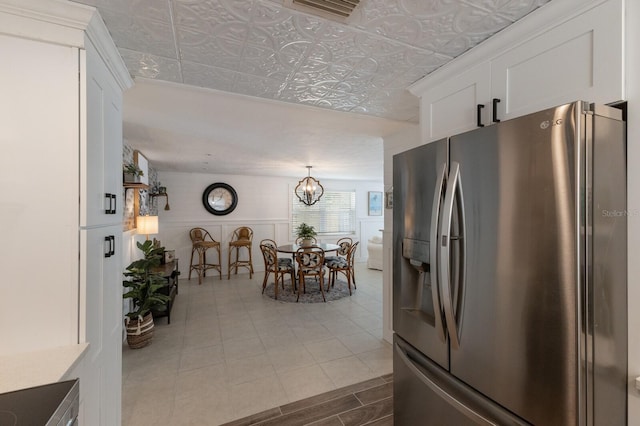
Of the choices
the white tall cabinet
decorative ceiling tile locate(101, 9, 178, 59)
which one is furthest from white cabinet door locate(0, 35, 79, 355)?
decorative ceiling tile locate(101, 9, 178, 59)

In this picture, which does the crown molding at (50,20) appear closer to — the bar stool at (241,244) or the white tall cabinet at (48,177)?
the white tall cabinet at (48,177)

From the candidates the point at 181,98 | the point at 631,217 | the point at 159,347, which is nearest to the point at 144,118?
the point at 181,98

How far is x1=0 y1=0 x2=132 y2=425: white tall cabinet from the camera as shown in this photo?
3.32ft

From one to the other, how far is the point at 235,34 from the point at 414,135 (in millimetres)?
1927

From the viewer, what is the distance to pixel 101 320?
129 cm

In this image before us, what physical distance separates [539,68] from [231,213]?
20.2ft

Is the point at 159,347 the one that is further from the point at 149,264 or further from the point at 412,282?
the point at 412,282

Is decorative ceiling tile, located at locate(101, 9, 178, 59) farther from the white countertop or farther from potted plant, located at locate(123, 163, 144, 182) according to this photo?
potted plant, located at locate(123, 163, 144, 182)

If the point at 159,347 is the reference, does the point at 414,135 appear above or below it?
above

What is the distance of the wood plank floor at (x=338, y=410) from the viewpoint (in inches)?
74.0

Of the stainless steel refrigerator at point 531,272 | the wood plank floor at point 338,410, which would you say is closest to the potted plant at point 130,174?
the wood plank floor at point 338,410

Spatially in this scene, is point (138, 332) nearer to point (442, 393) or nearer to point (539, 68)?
point (442, 393)

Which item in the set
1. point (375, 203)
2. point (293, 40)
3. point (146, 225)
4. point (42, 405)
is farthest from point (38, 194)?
point (375, 203)

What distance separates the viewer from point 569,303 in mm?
842
